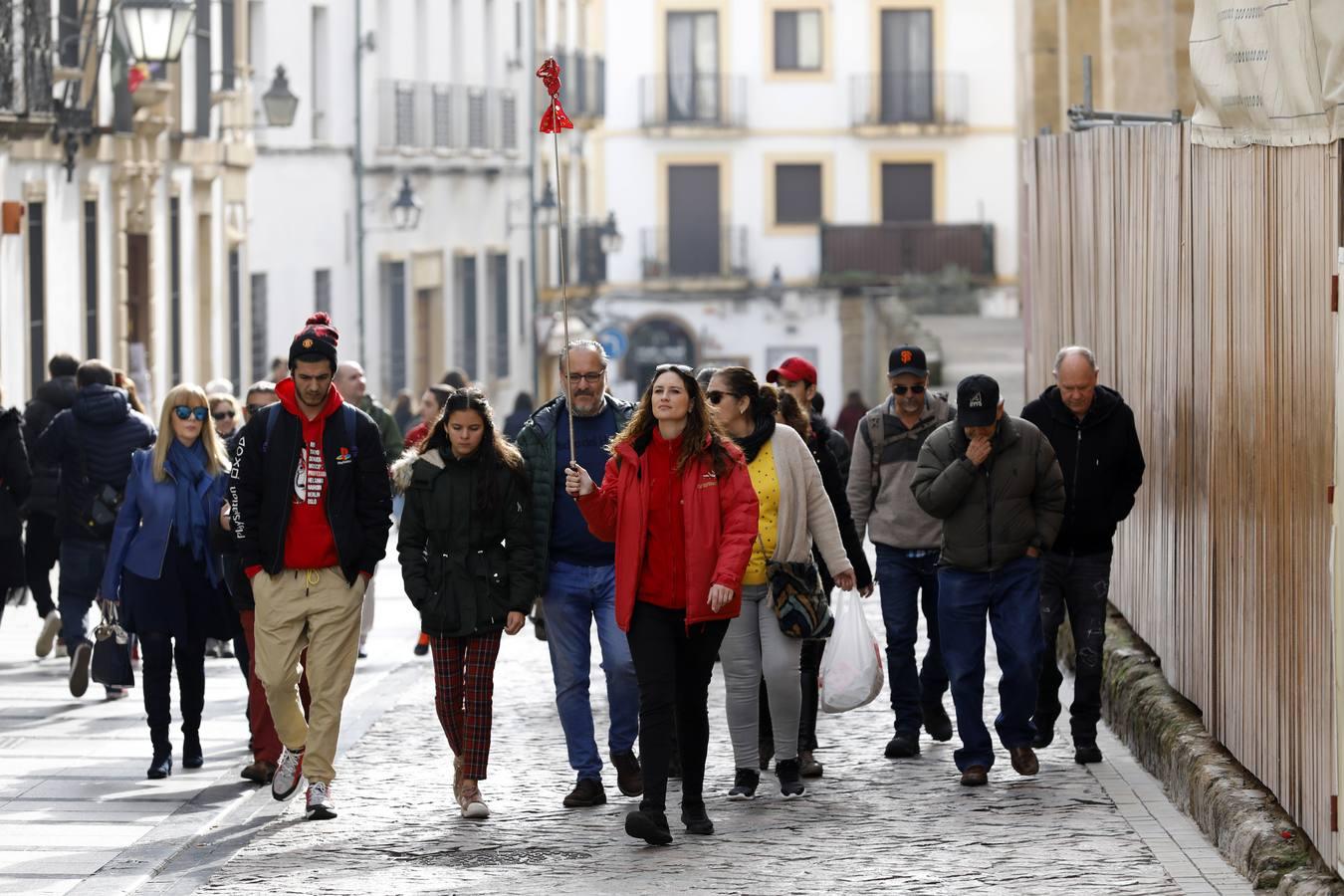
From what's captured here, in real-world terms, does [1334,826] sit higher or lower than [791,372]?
lower

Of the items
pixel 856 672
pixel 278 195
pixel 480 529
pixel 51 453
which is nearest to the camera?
pixel 480 529

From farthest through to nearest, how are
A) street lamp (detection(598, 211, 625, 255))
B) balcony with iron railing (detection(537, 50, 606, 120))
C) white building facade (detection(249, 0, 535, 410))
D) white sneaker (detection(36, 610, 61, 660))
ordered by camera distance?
1. street lamp (detection(598, 211, 625, 255))
2. balcony with iron railing (detection(537, 50, 606, 120))
3. white building facade (detection(249, 0, 535, 410))
4. white sneaker (detection(36, 610, 61, 660))

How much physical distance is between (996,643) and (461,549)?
7.24 ft

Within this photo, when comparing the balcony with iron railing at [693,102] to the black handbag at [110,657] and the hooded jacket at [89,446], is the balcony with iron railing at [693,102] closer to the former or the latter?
the hooded jacket at [89,446]

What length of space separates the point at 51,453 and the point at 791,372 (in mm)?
3990

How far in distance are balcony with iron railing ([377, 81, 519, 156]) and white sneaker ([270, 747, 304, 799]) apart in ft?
86.7

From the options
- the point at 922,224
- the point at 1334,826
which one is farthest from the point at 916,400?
the point at 922,224

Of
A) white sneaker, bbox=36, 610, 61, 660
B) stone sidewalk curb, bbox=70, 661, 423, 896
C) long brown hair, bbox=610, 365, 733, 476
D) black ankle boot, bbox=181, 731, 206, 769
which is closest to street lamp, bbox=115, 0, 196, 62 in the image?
white sneaker, bbox=36, 610, 61, 660

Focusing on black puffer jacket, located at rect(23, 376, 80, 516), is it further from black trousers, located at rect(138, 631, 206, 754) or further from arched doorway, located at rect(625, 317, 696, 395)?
arched doorway, located at rect(625, 317, 696, 395)

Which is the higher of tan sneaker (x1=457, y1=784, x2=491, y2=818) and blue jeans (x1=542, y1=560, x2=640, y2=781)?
blue jeans (x1=542, y1=560, x2=640, y2=781)

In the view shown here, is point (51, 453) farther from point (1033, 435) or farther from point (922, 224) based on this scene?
point (922, 224)

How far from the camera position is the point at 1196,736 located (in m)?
9.98

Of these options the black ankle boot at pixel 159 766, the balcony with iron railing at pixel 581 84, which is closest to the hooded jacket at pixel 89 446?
the black ankle boot at pixel 159 766

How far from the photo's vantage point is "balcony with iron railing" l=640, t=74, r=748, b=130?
5675 cm
